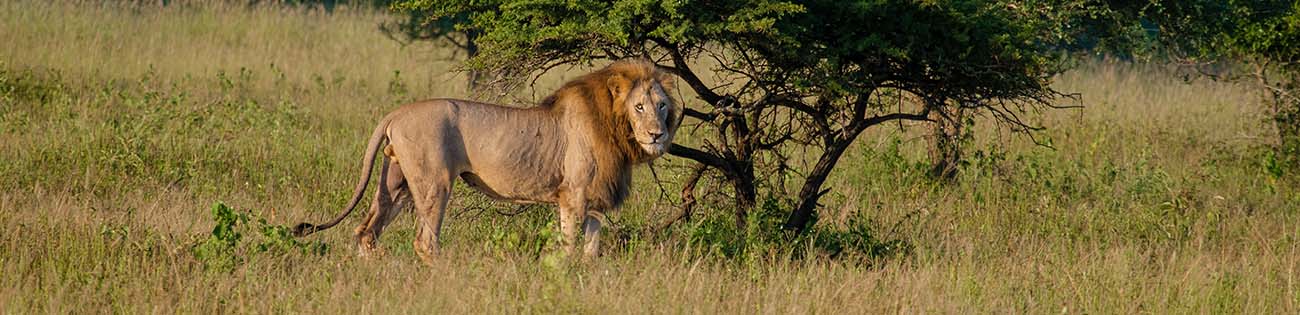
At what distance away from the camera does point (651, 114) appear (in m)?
6.58

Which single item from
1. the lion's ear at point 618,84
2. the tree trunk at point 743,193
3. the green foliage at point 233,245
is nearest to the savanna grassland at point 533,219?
the green foliage at point 233,245

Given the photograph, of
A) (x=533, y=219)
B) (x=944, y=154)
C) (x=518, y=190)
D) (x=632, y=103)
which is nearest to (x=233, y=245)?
(x=518, y=190)

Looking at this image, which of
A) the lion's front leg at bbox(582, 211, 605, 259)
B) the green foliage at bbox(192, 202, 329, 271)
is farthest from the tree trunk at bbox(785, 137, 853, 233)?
the green foliage at bbox(192, 202, 329, 271)

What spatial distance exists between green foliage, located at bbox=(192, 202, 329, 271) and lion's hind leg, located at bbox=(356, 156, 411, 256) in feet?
0.83

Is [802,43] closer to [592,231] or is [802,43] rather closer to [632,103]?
[632,103]

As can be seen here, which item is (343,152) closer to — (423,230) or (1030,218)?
(423,230)

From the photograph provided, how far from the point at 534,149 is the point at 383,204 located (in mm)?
782

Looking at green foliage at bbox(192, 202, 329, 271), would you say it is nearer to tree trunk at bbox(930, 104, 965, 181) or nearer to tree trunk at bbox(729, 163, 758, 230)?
tree trunk at bbox(729, 163, 758, 230)

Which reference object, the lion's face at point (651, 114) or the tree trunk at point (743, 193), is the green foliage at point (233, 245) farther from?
the tree trunk at point (743, 193)

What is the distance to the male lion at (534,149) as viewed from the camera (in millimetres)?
6551

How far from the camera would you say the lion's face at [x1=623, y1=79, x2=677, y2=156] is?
6.52 meters

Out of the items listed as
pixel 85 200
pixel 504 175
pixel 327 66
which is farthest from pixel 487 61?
pixel 327 66

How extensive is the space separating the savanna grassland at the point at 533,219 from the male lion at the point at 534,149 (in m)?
0.21

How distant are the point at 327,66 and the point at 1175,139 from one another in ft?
28.0
